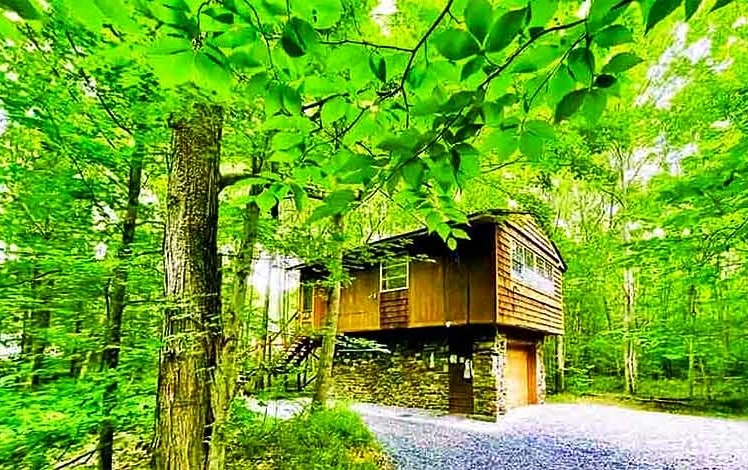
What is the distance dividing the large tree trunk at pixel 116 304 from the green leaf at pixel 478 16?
380 centimetres

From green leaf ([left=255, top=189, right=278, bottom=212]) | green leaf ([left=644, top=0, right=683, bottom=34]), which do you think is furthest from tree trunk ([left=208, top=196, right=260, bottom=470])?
green leaf ([left=644, top=0, right=683, bottom=34])

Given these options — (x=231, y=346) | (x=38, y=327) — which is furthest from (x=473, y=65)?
(x=38, y=327)

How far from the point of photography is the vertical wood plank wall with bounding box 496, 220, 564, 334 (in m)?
10.8

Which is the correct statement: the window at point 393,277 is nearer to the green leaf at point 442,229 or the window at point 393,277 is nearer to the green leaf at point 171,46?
the green leaf at point 442,229

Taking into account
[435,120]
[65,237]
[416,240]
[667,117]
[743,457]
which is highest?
[667,117]

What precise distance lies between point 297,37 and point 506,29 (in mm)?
361

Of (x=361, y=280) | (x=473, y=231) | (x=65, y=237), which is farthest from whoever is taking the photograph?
(x=361, y=280)

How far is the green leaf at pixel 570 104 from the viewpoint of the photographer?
2.81 ft

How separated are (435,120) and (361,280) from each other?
1256 cm

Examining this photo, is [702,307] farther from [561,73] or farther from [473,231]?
[561,73]

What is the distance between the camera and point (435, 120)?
38.9 inches

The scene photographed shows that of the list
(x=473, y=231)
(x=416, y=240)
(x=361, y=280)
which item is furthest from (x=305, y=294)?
(x=473, y=231)

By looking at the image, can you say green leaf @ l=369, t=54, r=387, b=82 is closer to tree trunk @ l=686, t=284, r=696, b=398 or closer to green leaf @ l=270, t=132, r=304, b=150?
green leaf @ l=270, t=132, r=304, b=150

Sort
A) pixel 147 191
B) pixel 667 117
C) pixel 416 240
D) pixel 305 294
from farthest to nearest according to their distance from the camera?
pixel 305 294 → pixel 416 240 → pixel 667 117 → pixel 147 191
